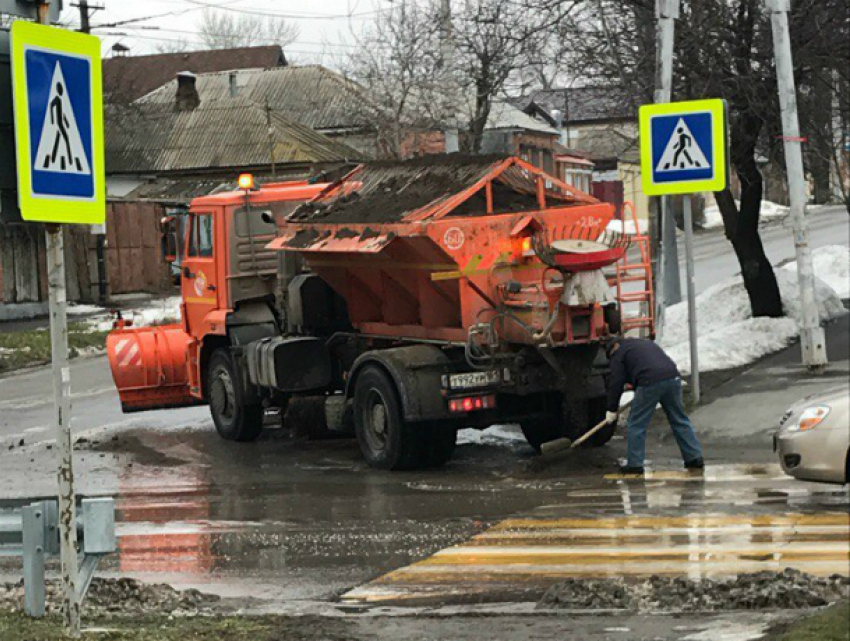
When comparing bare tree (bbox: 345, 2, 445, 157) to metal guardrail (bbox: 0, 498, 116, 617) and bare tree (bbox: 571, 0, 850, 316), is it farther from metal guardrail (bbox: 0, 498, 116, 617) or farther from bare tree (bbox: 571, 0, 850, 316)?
metal guardrail (bbox: 0, 498, 116, 617)

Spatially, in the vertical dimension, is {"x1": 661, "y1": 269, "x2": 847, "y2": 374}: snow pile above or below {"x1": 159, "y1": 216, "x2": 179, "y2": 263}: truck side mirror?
below

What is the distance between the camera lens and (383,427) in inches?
563

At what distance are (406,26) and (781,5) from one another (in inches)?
961

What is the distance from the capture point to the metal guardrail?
7.23 m

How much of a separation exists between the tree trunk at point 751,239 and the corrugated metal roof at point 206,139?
103 ft

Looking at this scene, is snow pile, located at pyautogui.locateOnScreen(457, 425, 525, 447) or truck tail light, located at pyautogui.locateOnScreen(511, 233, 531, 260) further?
snow pile, located at pyautogui.locateOnScreen(457, 425, 525, 447)

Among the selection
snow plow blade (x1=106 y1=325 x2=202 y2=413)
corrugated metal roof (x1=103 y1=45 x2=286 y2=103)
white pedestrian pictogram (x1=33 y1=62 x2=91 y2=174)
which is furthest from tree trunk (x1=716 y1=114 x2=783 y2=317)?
corrugated metal roof (x1=103 y1=45 x2=286 y2=103)

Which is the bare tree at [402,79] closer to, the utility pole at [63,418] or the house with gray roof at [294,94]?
the house with gray roof at [294,94]

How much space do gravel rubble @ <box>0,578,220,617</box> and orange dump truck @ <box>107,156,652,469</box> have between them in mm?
5073

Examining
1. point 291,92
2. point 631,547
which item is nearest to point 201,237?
point 631,547

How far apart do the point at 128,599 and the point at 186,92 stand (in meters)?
54.4

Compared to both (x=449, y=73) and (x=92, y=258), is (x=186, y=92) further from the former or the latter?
(x=449, y=73)

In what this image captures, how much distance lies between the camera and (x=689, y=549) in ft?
30.8

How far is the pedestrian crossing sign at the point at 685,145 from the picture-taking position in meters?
14.8
